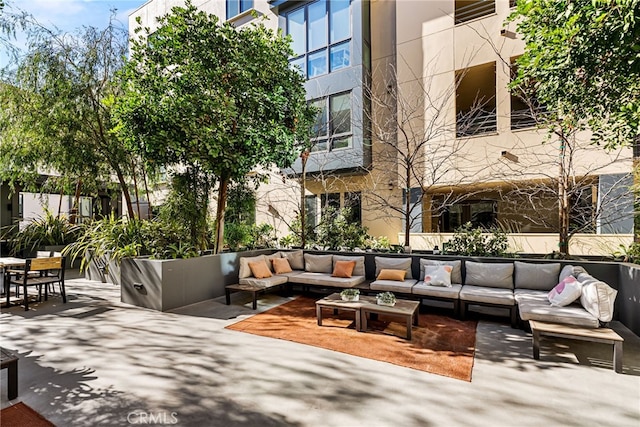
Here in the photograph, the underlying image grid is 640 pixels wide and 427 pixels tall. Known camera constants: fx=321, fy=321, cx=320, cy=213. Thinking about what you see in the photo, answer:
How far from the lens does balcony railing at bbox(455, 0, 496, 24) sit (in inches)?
333

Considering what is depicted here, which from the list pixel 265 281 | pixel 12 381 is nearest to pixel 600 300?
pixel 265 281

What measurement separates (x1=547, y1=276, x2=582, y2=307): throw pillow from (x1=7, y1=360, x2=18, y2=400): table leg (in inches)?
226

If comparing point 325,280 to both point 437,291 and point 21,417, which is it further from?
point 21,417

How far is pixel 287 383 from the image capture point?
3008 mm

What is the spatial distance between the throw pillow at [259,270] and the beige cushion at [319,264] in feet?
3.08

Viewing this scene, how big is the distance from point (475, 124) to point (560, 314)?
6127 mm

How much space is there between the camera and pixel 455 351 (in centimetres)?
376

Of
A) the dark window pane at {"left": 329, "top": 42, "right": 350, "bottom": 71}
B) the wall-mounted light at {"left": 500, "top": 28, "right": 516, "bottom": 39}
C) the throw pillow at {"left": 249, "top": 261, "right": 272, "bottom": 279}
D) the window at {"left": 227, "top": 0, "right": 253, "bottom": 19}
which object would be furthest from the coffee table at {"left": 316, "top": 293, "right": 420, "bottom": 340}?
the window at {"left": 227, "top": 0, "right": 253, "bottom": 19}

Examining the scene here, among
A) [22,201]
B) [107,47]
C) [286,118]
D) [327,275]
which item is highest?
[107,47]

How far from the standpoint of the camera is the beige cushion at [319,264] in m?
6.76

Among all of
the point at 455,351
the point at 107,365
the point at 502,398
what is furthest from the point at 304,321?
the point at 502,398

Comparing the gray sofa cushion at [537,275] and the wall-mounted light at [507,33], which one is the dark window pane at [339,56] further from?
the gray sofa cushion at [537,275]

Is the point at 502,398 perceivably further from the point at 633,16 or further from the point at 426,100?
the point at 426,100

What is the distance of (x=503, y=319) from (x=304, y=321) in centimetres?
309
